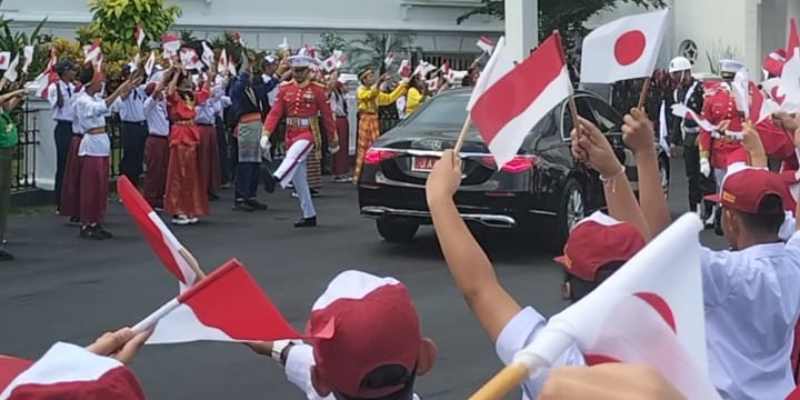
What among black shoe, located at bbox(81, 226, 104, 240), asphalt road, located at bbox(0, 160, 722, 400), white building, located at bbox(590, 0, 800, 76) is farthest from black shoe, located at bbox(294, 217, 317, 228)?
white building, located at bbox(590, 0, 800, 76)

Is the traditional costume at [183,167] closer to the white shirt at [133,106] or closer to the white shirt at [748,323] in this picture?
the white shirt at [133,106]

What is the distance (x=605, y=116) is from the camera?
1411 cm

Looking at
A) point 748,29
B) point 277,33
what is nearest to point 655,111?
point 748,29

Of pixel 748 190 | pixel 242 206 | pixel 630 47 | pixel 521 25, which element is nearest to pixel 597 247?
pixel 748 190

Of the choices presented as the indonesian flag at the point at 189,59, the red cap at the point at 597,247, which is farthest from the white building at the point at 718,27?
the red cap at the point at 597,247

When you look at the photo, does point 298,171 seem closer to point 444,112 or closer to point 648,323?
point 444,112

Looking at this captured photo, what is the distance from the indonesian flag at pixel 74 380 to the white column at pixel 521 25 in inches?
882

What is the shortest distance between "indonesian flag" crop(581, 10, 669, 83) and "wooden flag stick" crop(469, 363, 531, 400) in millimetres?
2895

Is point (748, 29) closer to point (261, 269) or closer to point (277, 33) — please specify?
point (277, 33)

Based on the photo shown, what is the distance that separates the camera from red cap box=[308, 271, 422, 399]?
2.70 meters

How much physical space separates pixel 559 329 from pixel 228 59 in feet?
59.1

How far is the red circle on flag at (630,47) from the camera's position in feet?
15.8

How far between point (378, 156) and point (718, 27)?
26.4 metres

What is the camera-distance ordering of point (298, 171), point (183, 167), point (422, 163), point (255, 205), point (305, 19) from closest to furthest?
point (422, 163)
point (298, 171)
point (183, 167)
point (255, 205)
point (305, 19)
